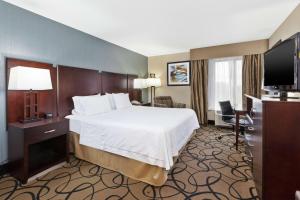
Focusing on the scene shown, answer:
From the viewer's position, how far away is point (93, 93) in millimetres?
3803

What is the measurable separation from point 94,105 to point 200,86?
345 centimetres

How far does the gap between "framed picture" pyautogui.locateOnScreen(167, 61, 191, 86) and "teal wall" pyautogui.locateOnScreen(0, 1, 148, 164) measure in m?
2.23

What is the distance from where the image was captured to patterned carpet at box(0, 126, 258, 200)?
1.86m

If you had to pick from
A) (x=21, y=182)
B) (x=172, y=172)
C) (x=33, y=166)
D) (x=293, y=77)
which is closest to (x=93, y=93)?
(x=33, y=166)

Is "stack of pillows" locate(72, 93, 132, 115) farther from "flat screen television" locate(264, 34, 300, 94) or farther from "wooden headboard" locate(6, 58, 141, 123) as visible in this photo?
"flat screen television" locate(264, 34, 300, 94)

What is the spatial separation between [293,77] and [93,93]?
355 cm

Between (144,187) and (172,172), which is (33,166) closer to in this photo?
(144,187)

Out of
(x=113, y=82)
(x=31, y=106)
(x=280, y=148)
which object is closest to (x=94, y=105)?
(x=31, y=106)

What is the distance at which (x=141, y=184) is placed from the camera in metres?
2.07

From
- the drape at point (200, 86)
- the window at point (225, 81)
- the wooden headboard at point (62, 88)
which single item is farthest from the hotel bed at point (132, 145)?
the window at point (225, 81)

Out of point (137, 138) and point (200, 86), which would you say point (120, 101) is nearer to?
point (137, 138)

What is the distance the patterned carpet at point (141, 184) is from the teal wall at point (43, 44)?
828 millimetres

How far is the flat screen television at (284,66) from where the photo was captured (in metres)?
1.60

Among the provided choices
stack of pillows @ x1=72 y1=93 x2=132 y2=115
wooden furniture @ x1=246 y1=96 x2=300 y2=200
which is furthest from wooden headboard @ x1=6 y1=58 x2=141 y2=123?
wooden furniture @ x1=246 y1=96 x2=300 y2=200
